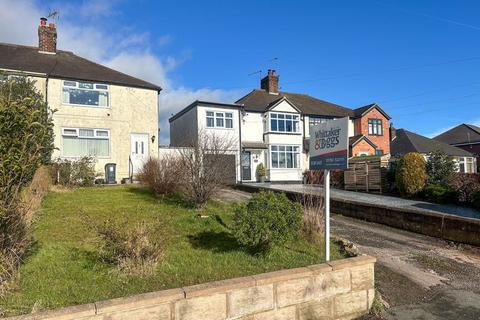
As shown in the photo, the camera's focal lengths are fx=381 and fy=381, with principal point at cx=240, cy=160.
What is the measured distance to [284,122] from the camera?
29.9 meters

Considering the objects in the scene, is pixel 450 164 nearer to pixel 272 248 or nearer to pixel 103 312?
pixel 272 248

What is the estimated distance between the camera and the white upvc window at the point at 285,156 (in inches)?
1142

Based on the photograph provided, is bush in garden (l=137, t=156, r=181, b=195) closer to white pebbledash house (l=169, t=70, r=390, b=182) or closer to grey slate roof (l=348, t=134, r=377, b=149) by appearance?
white pebbledash house (l=169, t=70, r=390, b=182)

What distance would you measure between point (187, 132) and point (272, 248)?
74.9 feet

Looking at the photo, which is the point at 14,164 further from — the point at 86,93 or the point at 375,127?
the point at 375,127

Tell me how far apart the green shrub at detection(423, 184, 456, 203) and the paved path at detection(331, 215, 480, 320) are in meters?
5.57

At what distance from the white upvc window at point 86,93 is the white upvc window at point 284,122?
Result: 1249 centimetres

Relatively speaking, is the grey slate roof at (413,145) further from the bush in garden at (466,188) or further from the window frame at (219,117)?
the bush in garden at (466,188)

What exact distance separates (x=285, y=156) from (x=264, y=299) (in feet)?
82.9

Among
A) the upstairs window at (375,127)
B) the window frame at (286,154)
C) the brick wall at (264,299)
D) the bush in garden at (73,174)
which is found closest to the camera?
the brick wall at (264,299)

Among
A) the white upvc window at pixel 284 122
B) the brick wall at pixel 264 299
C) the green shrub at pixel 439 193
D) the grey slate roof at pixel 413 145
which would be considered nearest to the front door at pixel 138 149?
the white upvc window at pixel 284 122

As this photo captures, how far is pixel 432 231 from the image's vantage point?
399 inches

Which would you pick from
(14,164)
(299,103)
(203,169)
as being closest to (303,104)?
(299,103)

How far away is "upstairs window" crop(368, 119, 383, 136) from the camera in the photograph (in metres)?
34.1
